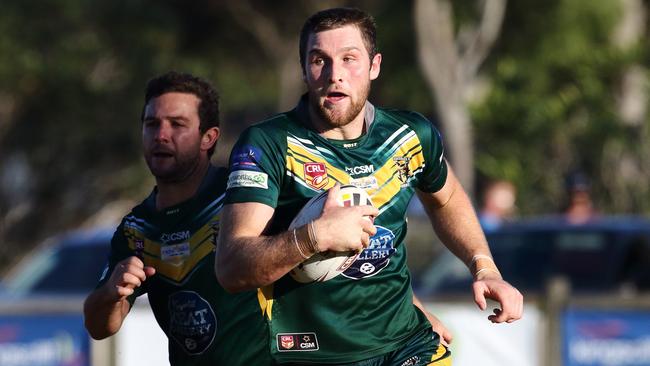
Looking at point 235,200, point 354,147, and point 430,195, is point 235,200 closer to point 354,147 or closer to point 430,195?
point 354,147

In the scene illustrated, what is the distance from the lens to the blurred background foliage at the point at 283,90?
19.4 metres

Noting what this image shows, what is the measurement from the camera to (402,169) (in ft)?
18.3

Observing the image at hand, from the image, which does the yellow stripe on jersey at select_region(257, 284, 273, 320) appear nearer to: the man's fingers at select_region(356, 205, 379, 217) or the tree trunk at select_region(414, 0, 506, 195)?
the man's fingers at select_region(356, 205, 379, 217)

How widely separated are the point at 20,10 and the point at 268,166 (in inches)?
758

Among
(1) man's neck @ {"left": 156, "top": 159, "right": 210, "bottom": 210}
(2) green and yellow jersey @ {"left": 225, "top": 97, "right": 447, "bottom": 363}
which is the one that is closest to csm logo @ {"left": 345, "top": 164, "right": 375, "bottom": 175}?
(2) green and yellow jersey @ {"left": 225, "top": 97, "right": 447, "bottom": 363}

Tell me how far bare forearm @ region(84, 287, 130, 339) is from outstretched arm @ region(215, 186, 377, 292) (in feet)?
2.97

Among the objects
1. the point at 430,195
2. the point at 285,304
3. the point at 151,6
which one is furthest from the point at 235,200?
the point at 151,6

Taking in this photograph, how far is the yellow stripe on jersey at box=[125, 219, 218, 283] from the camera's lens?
19.7 ft

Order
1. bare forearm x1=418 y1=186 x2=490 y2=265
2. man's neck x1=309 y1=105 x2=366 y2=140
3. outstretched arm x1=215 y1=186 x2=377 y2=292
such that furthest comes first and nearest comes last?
1. bare forearm x1=418 y1=186 x2=490 y2=265
2. man's neck x1=309 y1=105 x2=366 y2=140
3. outstretched arm x1=215 y1=186 x2=377 y2=292

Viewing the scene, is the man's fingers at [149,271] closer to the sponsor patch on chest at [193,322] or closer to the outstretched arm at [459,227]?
the sponsor patch on chest at [193,322]

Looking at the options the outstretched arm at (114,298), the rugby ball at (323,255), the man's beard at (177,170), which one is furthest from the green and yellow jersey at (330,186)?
the man's beard at (177,170)

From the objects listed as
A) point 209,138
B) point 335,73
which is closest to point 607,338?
point 209,138

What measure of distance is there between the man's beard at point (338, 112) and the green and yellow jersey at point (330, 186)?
0.25 ft

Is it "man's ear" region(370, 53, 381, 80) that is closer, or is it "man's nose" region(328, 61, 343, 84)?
"man's nose" region(328, 61, 343, 84)
